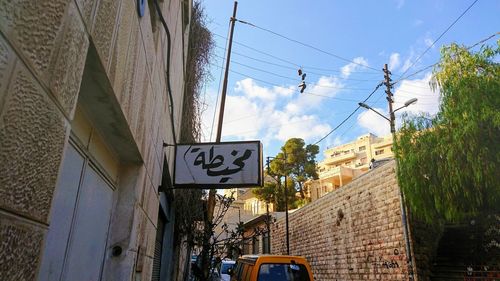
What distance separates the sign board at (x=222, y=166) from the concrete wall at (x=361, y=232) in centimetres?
909

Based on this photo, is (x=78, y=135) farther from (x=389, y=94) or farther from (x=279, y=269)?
(x=389, y=94)

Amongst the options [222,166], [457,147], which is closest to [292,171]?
[457,147]

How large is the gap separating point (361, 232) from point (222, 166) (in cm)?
Answer: 1119

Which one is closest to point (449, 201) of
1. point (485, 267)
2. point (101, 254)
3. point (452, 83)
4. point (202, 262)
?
point (485, 267)

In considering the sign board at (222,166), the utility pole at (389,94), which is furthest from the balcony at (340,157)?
the sign board at (222,166)

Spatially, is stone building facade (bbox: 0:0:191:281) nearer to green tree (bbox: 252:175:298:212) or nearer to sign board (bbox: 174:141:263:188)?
sign board (bbox: 174:141:263:188)

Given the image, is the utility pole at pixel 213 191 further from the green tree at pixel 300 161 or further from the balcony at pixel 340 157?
the balcony at pixel 340 157

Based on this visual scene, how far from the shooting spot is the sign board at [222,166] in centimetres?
453

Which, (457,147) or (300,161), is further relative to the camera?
(300,161)

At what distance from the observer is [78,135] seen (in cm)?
210

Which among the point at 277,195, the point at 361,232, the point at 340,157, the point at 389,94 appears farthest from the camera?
the point at 340,157

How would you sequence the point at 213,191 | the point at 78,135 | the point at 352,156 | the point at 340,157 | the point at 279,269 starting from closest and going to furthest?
1. the point at 78,135
2. the point at 279,269
3. the point at 213,191
4. the point at 352,156
5. the point at 340,157

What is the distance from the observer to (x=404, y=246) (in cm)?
1162

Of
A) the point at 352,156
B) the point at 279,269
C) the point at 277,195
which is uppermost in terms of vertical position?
the point at 352,156
